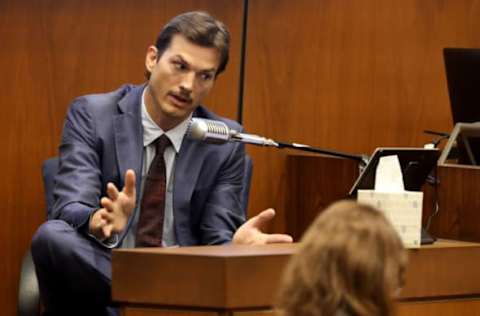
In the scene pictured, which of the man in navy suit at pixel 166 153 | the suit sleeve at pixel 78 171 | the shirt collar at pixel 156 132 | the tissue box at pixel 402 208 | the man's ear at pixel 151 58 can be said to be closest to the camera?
the tissue box at pixel 402 208

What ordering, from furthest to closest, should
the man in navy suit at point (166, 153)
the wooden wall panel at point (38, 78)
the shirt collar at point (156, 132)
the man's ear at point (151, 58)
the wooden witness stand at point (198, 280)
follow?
the wooden wall panel at point (38, 78) → the man's ear at point (151, 58) → the shirt collar at point (156, 132) → the man in navy suit at point (166, 153) → the wooden witness stand at point (198, 280)

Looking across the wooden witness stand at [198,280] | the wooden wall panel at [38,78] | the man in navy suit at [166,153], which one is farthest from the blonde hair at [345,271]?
the wooden wall panel at [38,78]

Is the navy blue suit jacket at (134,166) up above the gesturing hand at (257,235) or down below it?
above

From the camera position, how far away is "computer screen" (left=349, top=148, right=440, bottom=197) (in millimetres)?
2973

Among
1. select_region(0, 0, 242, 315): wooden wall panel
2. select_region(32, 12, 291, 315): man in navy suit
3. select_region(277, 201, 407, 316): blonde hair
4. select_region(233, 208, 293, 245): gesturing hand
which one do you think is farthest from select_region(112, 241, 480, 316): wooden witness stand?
select_region(0, 0, 242, 315): wooden wall panel

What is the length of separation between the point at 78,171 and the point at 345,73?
5.84 feet

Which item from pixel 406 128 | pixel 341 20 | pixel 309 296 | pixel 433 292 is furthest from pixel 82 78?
pixel 309 296

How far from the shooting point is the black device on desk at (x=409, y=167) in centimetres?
297

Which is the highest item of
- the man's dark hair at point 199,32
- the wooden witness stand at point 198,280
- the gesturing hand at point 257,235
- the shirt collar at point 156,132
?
the man's dark hair at point 199,32

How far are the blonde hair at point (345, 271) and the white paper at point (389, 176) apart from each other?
1368mm

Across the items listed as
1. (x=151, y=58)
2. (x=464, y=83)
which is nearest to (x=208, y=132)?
(x=151, y=58)

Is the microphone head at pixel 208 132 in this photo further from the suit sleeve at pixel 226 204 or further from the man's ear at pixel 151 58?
the man's ear at pixel 151 58

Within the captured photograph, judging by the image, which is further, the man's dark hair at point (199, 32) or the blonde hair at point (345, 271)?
the man's dark hair at point (199, 32)

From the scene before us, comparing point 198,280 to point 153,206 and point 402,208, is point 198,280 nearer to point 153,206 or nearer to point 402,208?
point 402,208
